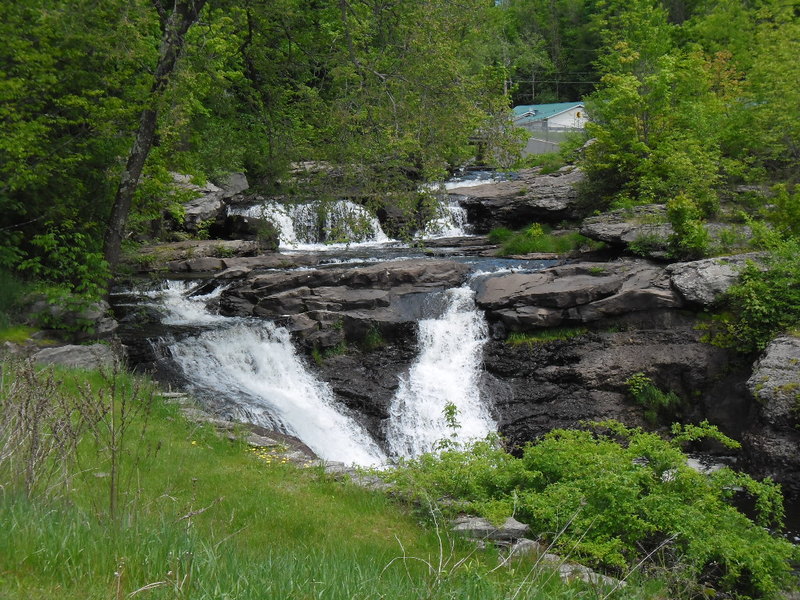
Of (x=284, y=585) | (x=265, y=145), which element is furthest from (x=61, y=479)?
(x=265, y=145)

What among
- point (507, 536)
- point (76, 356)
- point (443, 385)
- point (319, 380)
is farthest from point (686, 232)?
point (76, 356)

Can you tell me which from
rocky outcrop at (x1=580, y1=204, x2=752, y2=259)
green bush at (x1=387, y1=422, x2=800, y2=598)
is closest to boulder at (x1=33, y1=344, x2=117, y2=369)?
green bush at (x1=387, y1=422, x2=800, y2=598)

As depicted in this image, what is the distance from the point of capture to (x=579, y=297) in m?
14.4

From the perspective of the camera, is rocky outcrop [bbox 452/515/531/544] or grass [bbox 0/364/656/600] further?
rocky outcrop [bbox 452/515/531/544]

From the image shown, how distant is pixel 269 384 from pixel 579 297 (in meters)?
6.42

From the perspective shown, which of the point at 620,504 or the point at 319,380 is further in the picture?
the point at 319,380

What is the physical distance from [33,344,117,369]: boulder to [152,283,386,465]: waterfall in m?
1.68

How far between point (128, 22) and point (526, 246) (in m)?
12.8

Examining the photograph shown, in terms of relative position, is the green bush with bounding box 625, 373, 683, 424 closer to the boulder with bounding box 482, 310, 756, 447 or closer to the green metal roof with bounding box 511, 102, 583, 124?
the boulder with bounding box 482, 310, 756, 447

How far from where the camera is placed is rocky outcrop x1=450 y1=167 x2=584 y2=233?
22328 mm

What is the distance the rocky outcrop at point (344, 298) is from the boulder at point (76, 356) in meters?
3.86

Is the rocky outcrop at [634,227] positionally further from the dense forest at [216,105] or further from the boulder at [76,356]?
the boulder at [76,356]

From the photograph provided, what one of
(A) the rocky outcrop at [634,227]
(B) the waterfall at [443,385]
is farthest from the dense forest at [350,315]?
(B) the waterfall at [443,385]

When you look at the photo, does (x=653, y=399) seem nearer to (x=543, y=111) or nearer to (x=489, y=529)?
(x=489, y=529)
